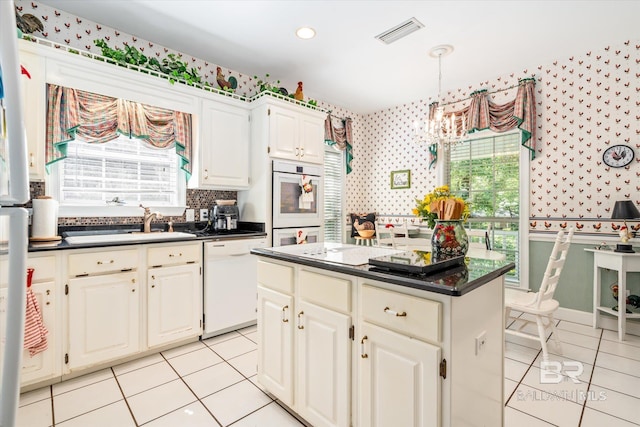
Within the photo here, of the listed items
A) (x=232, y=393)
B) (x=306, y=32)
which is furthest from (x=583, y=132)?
(x=232, y=393)

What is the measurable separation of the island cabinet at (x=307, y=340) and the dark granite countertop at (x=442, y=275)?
0.21 feet

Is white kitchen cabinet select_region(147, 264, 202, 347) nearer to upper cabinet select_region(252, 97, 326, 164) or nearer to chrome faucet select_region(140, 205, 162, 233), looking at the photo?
chrome faucet select_region(140, 205, 162, 233)

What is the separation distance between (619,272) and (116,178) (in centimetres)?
470

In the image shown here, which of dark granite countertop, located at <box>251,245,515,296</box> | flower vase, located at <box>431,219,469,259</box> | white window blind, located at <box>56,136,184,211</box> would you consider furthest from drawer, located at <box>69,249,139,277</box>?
flower vase, located at <box>431,219,469,259</box>

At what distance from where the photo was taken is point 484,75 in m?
3.79

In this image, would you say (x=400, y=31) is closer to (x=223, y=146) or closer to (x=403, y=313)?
(x=223, y=146)

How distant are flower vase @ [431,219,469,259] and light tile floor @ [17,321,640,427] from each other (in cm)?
112

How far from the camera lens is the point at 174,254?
2.57 meters

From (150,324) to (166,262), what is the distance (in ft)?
1.63

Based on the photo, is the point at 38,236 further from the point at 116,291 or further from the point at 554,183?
the point at 554,183

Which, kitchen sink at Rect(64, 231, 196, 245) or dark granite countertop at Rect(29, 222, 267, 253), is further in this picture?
kitchen sink at Rect(64, 231, 196, 245)

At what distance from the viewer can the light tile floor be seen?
5.76ft

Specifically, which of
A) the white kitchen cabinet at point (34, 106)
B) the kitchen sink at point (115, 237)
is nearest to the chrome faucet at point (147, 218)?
the kitchen sink at point (115, 237)

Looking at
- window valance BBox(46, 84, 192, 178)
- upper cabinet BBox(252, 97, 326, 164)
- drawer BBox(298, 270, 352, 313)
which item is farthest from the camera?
upper cabinet BBox(252, 97, 326, 164)
